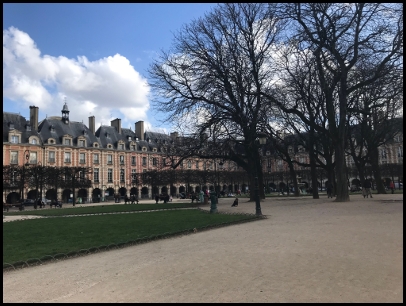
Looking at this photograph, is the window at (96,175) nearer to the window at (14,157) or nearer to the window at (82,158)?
the window at (82,158)

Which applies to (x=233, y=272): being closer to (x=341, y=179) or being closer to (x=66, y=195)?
(x=341, y=179)

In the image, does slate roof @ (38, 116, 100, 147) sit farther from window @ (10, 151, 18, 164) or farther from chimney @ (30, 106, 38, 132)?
window @ (10, 151, 18, 164)

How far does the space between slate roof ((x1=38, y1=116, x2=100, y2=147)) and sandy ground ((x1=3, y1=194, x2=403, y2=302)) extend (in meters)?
58.6

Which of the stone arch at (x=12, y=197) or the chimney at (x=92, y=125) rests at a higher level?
the chimney at (x=92, y=125)

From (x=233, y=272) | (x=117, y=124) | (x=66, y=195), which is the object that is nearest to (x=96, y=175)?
(x=66, y=195)

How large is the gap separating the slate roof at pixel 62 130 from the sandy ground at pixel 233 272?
5865 cm

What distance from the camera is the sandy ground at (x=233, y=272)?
15.7 feet

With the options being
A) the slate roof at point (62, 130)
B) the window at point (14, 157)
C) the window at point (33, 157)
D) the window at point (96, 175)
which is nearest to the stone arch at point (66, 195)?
the window at point (96, 175)

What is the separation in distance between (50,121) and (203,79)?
159 ft

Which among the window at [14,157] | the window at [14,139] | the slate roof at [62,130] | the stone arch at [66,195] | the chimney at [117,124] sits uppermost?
the chimney at [117,124]

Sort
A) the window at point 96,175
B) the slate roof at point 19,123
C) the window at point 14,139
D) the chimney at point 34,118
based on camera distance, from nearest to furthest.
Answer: the window at point 14,139
the slate roof at point 19,123
the chimney at point 34,118
the window at point 96,175

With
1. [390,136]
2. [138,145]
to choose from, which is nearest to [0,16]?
[390,136]

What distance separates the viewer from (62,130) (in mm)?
63562

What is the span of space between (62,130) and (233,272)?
2529 inches
